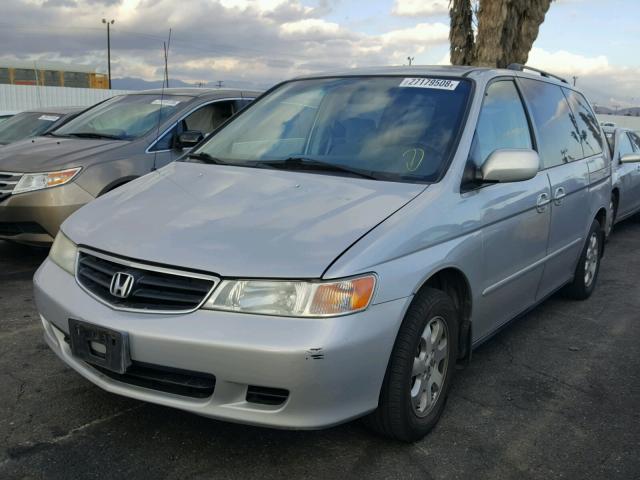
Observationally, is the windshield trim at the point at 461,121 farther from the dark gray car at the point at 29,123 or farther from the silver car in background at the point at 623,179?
the dark gray car at the point at 29,123

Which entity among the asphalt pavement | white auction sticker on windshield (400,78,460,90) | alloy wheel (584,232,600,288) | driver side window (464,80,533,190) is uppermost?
white auction sticker on windshield (400,78,460,90)

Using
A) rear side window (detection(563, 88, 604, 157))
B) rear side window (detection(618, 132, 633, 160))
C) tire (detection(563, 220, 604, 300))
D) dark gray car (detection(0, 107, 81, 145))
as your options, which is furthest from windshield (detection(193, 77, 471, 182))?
rear side window (detection(618, 132, 633, 160))

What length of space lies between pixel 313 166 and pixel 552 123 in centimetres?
205

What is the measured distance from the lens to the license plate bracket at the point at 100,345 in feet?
8.38

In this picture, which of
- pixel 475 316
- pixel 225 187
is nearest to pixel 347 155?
pixel 225 187

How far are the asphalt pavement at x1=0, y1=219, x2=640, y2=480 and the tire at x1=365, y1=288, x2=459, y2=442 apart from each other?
0.43 feet

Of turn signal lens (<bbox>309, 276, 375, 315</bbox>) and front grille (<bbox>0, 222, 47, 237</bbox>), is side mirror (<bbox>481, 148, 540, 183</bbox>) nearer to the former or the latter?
turn signal lens (<bbox>309, 276, 375, 315</bbox>)

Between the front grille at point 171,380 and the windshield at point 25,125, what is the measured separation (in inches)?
297

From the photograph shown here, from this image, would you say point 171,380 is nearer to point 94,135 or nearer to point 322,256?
point 322,256

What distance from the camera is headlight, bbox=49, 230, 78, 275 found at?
3002mm

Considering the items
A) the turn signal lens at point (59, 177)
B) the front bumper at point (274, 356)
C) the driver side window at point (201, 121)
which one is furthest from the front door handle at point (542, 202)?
the turn signal lens at point (59, 177)

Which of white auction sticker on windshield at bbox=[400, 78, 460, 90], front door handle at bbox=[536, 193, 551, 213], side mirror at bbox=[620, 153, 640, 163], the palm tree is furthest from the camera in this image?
the palm tree

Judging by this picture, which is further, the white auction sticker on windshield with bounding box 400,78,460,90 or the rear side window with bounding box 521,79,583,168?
the rear side window with bounding box 521,79,583,168

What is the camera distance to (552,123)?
4.62 meters
